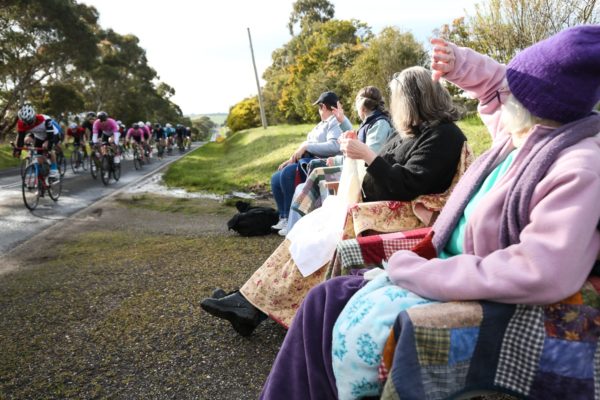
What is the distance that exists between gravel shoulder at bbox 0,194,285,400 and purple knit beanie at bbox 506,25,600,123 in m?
1.87

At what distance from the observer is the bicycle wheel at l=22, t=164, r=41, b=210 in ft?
28.2

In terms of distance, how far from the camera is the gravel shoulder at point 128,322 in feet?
8.39

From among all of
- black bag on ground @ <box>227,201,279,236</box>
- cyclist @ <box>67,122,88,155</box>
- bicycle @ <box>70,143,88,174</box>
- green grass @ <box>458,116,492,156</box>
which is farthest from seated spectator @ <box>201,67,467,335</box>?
cyclist @ <box>67,122,88,155</box>

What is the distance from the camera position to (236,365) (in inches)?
106

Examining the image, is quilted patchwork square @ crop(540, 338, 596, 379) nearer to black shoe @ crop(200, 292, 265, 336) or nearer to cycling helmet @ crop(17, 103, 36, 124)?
black shoe @ crop(200, 292, 265, 336)

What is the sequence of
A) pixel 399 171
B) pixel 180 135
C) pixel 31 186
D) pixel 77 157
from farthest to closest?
pixel 180 135
pixel 77 157
pixel 31 186
pixel 399 171

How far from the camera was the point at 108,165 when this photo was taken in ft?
42.1

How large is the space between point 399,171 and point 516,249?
4.12ft

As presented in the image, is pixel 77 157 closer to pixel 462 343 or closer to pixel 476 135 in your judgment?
pixel 476 135

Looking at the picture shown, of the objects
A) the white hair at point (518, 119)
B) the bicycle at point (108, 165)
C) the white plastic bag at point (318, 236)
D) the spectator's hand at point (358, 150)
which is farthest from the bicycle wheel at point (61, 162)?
the white hair at point (518, 119)

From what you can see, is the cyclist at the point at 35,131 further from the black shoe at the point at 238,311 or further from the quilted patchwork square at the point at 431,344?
the quilted patchwork square at the point at 431,344

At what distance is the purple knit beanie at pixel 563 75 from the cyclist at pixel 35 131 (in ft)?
31.5

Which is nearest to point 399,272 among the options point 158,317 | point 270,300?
point 270,300

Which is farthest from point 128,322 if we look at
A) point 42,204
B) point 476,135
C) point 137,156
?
point 137,156
